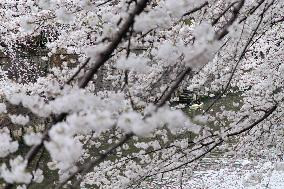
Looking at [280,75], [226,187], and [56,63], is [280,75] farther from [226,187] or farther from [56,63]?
[56,63]

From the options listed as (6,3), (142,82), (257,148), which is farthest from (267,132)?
(6,3)

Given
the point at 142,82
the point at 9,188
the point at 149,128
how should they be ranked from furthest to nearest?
the point at 142,82
the point at 9,188
the point at 149,128

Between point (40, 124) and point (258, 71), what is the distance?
268 inches

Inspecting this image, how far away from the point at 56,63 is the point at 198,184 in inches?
196

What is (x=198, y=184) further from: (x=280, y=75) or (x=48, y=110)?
(x=48, y=110)

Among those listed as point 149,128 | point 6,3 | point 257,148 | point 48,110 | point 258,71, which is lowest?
point 149,128

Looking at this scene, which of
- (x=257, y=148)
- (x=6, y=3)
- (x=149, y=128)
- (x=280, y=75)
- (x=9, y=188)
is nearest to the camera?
(x=149, y=128)

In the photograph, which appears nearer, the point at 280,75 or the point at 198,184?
the point at 280,75

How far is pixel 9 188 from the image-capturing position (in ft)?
7.14

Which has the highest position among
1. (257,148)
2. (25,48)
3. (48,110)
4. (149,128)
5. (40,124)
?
(25,48)

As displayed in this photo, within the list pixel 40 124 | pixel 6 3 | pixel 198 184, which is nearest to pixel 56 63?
pixel 40 124

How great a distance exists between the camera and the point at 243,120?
5484mm

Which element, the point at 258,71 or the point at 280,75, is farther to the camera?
the point at 258,71

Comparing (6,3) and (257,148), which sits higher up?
(6,3)
